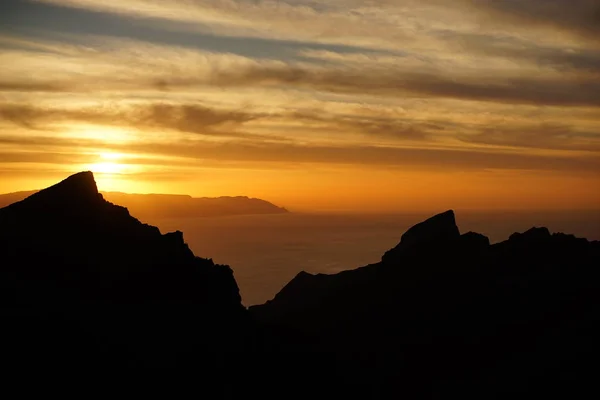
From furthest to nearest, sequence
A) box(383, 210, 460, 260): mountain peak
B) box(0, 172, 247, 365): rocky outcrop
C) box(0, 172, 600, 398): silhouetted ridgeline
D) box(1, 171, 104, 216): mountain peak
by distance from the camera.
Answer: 1. box(383, 210, 460, 260): mountain peak
2. box(1, 171, 104, 216): mountain peak
3. box(0, 172, 600, 398): silhouetted ridgeline
4. box(0, 172, 247, 365): rocky outcrop

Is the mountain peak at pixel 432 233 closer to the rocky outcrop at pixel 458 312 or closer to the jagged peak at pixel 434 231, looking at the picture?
the jagged peak at pixel 434 231

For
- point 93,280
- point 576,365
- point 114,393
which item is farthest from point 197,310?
point 576,365

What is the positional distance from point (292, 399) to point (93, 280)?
18.2 m

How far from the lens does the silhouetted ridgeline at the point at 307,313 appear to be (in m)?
38.8

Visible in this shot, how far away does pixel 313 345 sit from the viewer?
52.2 meters

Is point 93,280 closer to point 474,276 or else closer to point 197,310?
point 197,310

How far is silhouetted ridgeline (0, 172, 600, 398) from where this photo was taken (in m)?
38.8

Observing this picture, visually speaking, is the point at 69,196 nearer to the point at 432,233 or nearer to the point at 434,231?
the point at 432,233

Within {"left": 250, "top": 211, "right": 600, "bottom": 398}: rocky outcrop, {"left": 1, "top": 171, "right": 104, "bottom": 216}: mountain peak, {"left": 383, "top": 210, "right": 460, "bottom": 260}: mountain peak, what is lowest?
{"left": 250, "top": 211, "right": 600, "bottom": 398}: rocky outcrop

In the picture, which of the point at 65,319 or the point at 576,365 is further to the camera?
the point at 576,365

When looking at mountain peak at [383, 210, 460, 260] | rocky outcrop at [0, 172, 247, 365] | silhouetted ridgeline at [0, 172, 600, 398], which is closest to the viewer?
rocky outcrop at [0, 172, 247, 365]

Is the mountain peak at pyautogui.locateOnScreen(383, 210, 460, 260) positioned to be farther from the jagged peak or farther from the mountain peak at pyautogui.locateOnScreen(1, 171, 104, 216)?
the mountain peak at pyautogui.locateOnScreen(1, 171, 104, 216)

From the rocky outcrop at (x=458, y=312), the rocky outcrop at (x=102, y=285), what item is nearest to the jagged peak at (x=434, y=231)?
the rocky outcrop at (x=458, y=312)

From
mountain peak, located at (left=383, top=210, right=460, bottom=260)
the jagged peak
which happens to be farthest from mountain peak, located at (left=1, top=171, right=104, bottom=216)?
the jagged peak
